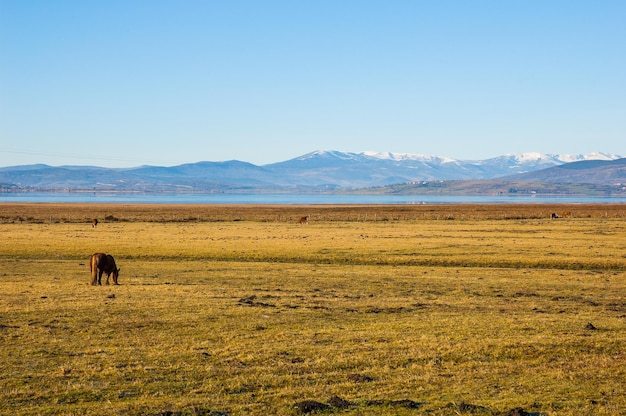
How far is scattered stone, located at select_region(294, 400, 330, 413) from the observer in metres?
11.9

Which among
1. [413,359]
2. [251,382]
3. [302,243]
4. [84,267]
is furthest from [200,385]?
[302,243]

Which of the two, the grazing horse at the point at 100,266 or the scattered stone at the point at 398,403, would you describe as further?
the grazing horse at the point at 100,266

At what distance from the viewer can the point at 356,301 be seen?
24.5 m

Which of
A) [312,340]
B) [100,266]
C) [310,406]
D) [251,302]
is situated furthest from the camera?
[100,266]

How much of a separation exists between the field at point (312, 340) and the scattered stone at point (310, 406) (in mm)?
27

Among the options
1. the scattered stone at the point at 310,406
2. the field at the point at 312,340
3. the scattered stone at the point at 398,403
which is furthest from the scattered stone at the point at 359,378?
the scattered stone at the point at 310,406

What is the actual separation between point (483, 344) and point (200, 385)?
747 centimetres

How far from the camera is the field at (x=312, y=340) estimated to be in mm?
12547

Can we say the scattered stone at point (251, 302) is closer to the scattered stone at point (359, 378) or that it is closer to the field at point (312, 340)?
the field at point (312, 340)

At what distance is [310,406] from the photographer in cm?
1198

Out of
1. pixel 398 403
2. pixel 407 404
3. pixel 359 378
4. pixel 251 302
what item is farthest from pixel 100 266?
pixel 407 404

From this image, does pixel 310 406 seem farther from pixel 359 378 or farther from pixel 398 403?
pixel 359 378

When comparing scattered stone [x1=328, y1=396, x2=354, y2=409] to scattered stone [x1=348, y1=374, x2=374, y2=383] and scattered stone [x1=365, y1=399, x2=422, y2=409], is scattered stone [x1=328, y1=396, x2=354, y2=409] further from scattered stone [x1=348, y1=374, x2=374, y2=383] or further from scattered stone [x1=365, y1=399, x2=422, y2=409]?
scattered stone [x1=348, y1=374, x2=374, y2=383]

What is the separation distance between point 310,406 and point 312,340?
5555 mm
